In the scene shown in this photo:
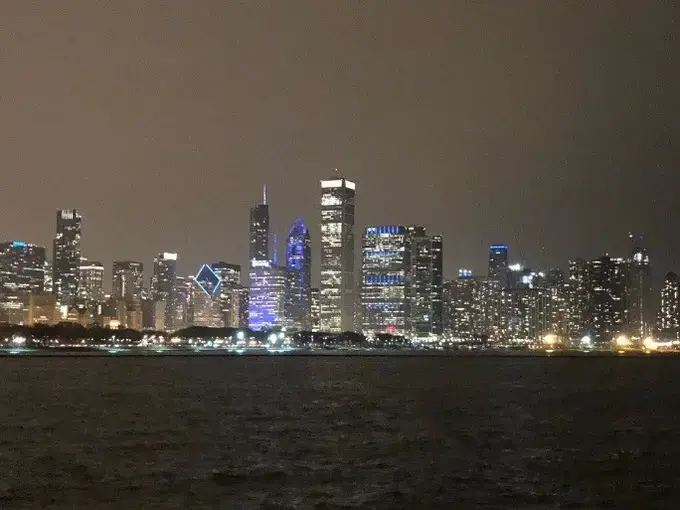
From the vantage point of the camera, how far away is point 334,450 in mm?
53625

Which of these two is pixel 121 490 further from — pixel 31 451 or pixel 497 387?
pixel 497 387

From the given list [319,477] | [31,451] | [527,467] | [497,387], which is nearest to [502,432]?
[527,467]

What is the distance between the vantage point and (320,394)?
347 feet

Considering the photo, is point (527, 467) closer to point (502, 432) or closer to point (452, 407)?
point (502, 432)

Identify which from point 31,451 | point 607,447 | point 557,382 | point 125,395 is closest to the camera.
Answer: point 31,451

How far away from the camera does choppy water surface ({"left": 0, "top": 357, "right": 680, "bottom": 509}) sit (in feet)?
130

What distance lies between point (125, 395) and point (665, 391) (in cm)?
6326

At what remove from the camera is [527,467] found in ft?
158

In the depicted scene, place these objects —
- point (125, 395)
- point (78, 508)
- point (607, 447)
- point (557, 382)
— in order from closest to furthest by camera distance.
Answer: point (78, 508) < point (607, 447) < point (125, 395) < point (557, 382)

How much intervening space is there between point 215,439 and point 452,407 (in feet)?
105

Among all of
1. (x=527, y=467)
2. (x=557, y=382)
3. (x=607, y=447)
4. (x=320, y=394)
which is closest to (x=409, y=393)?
(x=320, y=394)

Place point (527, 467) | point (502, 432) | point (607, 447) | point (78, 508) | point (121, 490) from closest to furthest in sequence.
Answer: point (78, 508) → point (121, 490) → point (527, 467) → point (607, 447) → point (502, 432)

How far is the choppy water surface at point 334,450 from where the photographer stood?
39688 millimetres

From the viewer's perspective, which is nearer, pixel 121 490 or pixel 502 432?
pixel 121 490
